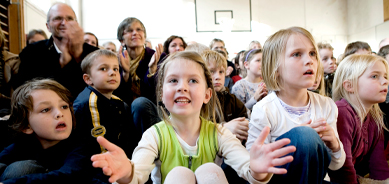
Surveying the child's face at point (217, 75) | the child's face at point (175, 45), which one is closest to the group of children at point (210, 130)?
the child's face at point (217, 75)

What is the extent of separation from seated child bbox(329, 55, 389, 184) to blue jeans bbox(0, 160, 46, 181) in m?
1.34

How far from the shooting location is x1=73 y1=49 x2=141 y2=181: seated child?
134 cm

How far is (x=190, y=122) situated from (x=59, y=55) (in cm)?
117

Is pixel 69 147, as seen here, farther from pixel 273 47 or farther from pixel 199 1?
pixel 199 1

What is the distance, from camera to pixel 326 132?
943 mm

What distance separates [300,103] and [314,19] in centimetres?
741

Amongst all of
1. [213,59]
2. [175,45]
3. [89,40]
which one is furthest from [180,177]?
[89,40]

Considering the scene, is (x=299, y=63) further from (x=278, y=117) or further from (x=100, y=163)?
(x=100, y=163)

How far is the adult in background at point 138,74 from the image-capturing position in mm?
1500

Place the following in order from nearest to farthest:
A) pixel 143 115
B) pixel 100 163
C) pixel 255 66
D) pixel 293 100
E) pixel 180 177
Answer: pixel 100 163 < pixel 180 177 < pixel 293 100 < pixel 143 115 < pixel 255 66

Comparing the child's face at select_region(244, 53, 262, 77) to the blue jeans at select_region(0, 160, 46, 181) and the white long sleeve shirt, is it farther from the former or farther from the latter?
the blue jeans at select_region(0, 160, 46, 181)

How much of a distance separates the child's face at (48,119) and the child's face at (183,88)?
479 mm

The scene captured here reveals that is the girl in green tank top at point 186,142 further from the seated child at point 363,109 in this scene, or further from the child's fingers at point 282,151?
the seated child at point 363,109

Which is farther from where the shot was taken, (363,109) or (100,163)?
(363,109)
